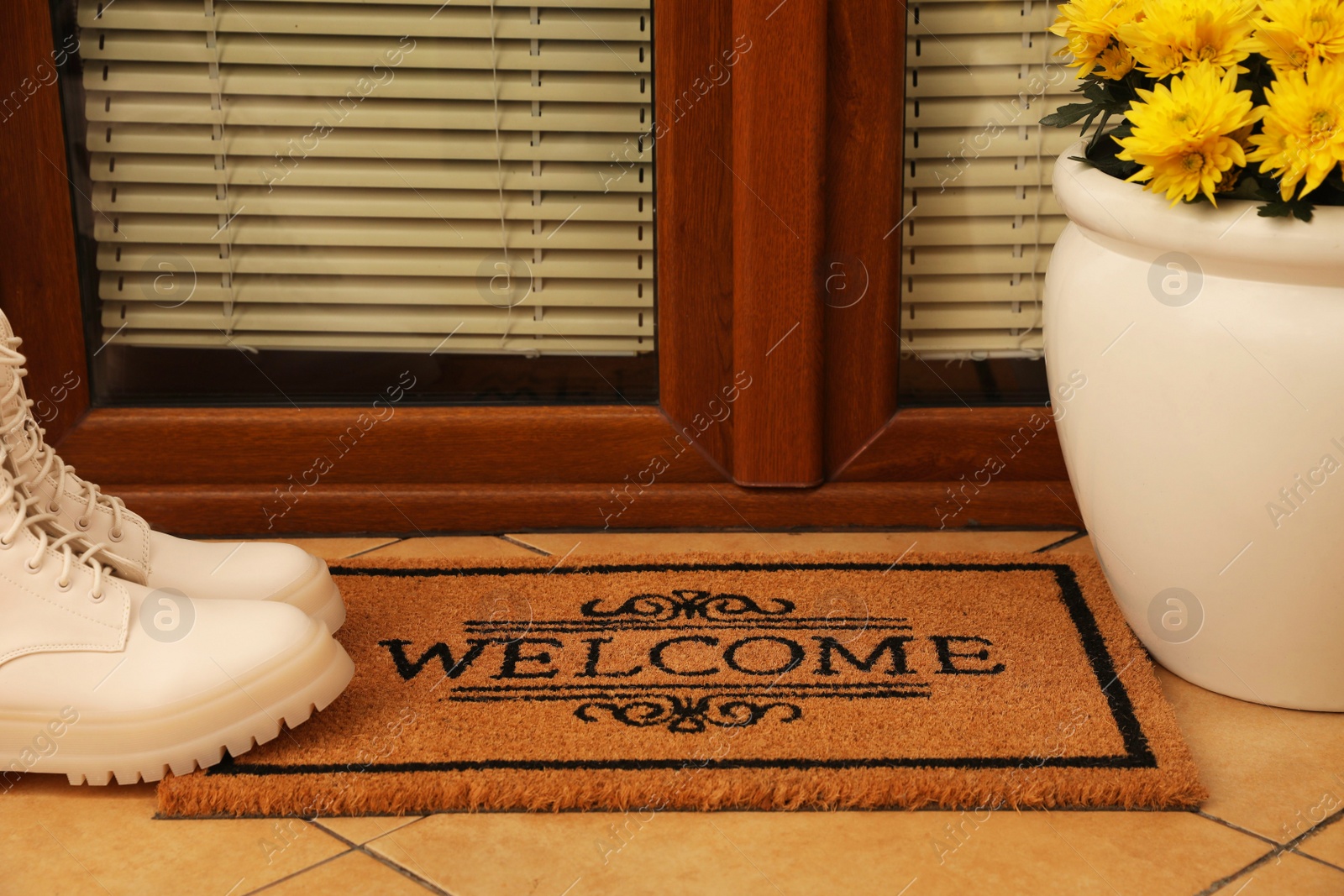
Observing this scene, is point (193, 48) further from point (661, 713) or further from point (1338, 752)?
point (1338, 752)

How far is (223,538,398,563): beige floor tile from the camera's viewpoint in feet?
4.87

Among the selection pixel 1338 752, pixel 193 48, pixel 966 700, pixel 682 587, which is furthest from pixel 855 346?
pixel 193 48

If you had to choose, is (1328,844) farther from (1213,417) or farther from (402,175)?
(402,175)

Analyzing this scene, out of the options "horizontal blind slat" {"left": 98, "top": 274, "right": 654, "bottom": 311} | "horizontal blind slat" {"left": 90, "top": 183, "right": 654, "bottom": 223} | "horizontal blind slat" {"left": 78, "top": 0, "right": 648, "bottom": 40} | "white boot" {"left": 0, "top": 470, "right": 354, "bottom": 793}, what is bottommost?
"white boot" {"left": 0, "top": 470, "right": 354, "bottom": 793}

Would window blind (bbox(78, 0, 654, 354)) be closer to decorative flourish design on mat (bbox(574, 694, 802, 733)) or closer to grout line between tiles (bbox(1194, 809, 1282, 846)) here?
decorative flourish design on mat (bbox(574, 694, 802, 733))

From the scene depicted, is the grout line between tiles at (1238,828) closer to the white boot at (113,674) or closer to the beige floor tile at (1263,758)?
the beige floor tile at (1263,758)

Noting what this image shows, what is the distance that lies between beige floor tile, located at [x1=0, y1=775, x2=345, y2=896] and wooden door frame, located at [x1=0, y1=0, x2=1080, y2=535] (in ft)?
1.89

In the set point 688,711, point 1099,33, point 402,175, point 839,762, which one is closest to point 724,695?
point 688,711

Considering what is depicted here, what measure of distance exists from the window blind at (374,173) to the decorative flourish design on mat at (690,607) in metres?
0.38

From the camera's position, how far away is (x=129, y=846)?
0.96 m

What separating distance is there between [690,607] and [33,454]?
655mm

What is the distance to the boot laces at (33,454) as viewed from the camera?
3.34 ft

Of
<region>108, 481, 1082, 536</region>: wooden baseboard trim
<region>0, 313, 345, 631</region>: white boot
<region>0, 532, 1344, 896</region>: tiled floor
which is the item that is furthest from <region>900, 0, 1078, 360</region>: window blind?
<region>0, 313, 345, 631</region>: white boot

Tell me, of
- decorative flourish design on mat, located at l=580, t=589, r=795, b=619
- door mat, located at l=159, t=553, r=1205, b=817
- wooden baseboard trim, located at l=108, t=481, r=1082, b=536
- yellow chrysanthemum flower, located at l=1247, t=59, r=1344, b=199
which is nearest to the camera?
yellow chrysanthemum flower, located at l=1247, t=59, r=1344, b=199
